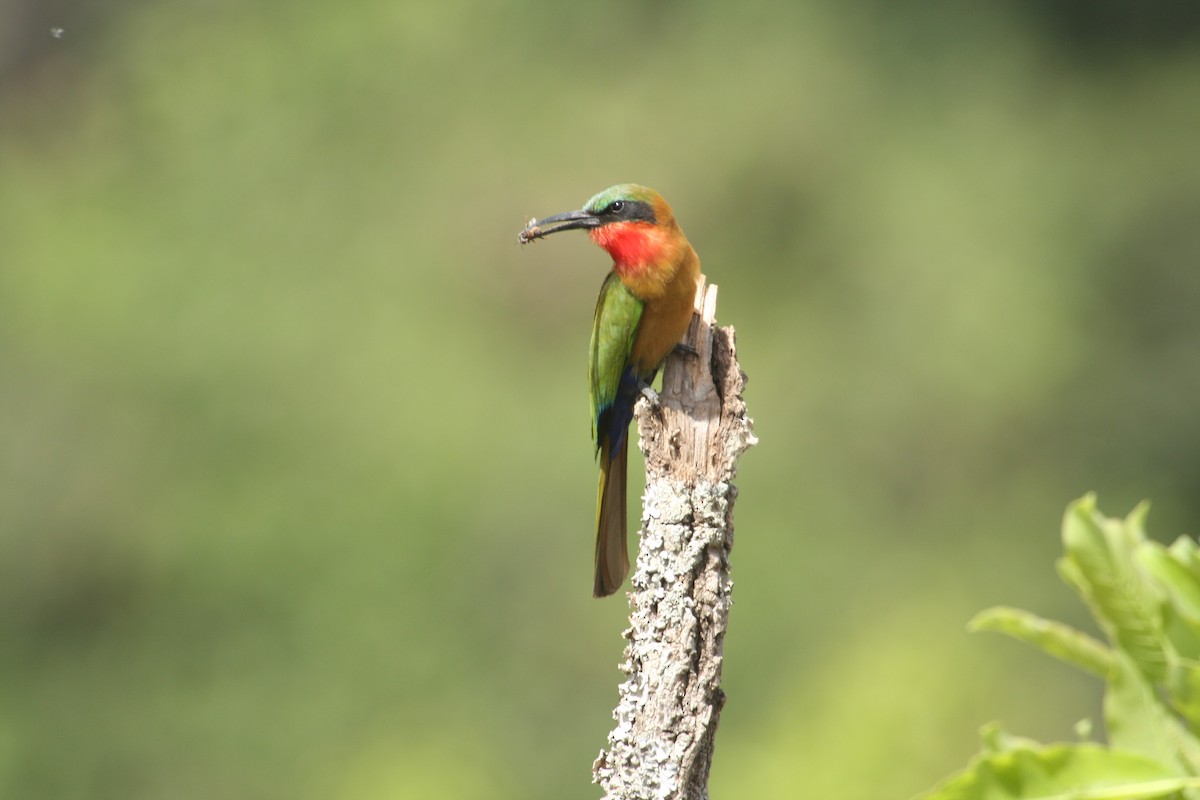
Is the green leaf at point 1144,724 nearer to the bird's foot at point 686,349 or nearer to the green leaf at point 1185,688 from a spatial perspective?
the green leaf at point 1185,688

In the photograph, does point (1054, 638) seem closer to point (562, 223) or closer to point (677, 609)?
point (677, 609)

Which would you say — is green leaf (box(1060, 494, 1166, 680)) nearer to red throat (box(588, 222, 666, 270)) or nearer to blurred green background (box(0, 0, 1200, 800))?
red throat (box(588, 222, 666, 270))

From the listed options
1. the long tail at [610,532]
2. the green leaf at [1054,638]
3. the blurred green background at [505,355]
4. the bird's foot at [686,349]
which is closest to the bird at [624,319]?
the long tail at [610,532]

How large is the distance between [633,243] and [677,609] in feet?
5.42

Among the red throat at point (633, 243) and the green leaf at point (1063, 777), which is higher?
the red throat at point (633, 243)

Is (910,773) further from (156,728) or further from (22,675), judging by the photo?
(22,675)

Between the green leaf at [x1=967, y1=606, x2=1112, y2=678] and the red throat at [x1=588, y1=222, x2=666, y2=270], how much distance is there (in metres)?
2.70

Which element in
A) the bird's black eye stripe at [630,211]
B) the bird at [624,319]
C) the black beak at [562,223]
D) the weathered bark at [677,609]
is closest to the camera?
the weathered bark at [677,609]

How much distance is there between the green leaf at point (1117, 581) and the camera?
115 centimetres

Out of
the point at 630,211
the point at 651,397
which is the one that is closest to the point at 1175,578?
the point at 651,397

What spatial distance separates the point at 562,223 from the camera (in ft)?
13.8

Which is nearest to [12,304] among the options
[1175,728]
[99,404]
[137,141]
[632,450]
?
[99,404]

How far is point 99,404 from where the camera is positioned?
11781mm

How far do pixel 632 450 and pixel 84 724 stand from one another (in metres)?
5.97
